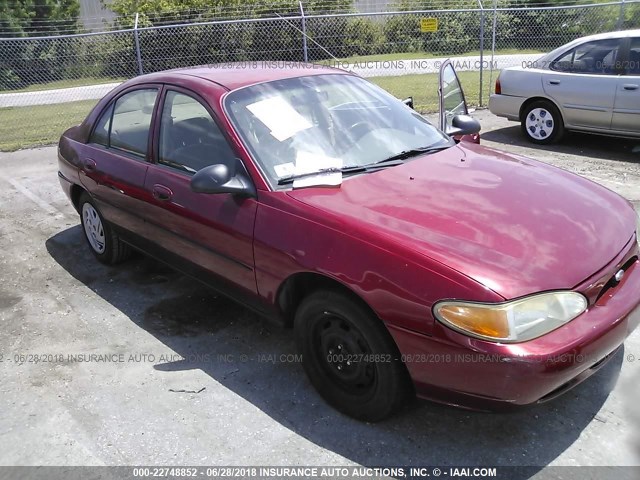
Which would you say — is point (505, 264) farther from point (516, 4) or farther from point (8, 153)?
point (516, 4)

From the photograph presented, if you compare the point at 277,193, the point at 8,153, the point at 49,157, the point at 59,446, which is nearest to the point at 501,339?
the point at 277,193

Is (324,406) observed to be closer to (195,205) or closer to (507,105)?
(195,205)

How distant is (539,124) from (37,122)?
976 cm

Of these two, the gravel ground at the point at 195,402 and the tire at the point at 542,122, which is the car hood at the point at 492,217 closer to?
the gravel ground at the point at 195,402

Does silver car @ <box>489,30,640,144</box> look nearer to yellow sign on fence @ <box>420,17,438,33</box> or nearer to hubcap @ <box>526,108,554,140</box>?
hubcap @ <box>526,108,554,140</box>

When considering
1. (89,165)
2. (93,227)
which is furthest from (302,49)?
(89,165)

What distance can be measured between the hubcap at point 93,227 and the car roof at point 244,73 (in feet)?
4.02

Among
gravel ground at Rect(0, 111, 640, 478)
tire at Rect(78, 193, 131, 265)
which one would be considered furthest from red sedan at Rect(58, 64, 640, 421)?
tire at Rect(78, 193, 131, 265)

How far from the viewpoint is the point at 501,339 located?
2428 mm

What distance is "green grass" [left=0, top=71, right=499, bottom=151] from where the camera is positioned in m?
10.8

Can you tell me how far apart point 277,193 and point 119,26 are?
1854cm

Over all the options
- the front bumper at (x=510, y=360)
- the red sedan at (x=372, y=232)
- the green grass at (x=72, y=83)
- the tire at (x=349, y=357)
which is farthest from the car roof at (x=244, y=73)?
the green grass at (x=72, y=83)

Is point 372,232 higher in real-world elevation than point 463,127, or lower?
lower

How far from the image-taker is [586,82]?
8008 mm
